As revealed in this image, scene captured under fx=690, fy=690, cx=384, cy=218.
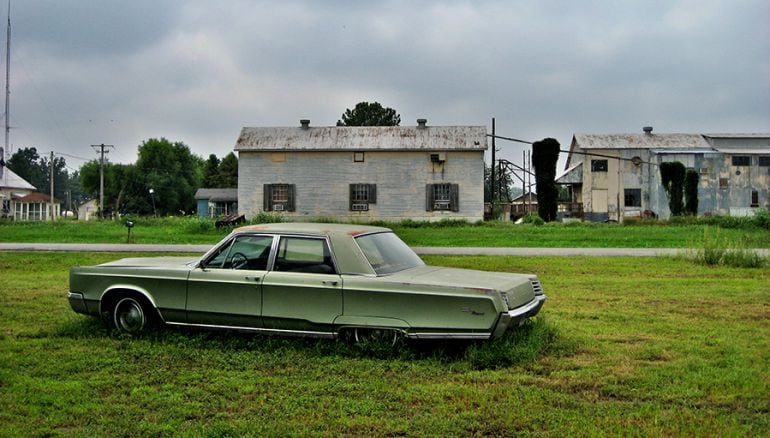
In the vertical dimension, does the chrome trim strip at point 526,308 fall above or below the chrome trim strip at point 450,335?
above

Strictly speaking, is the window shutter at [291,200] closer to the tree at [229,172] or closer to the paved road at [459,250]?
the paved road at [459,250]

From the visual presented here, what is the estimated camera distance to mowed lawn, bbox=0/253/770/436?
4.75m

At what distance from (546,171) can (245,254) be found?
1182 inches

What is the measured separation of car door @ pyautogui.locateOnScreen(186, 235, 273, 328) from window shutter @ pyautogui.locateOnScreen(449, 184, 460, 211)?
29398mm

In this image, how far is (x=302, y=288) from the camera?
691cm

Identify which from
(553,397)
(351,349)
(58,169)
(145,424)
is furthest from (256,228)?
(58,169)

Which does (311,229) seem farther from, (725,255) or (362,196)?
(362,196)

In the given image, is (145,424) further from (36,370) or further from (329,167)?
(329,167)

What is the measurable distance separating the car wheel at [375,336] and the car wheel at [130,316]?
2.51 metres

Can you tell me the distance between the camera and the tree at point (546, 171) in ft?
117

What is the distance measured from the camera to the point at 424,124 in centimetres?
3841

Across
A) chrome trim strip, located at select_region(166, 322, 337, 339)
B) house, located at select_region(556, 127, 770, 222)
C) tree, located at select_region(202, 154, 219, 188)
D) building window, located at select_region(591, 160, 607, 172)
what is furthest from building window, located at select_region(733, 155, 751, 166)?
tree, located at select_region(202, 154, 219, 188)

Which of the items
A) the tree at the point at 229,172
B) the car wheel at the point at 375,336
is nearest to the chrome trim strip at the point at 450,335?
the car wheel at the point at 375,336

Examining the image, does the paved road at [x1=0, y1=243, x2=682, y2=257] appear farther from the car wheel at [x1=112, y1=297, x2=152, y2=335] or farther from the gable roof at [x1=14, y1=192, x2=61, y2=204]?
the gable roof at [x1=14, y1=192, x2=61, y2=204]
